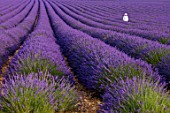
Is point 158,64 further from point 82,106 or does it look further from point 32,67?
point 32,67

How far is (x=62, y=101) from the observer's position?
120 inches

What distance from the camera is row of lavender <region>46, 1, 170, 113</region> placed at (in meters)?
2.50

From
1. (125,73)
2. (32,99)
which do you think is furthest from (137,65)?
(32,99)

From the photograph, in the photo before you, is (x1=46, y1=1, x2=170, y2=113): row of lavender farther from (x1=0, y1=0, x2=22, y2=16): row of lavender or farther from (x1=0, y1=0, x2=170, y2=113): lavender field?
(x1=0, y1=0, x2=22, y2=16): row of lavender

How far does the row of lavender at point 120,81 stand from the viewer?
98.5 inches

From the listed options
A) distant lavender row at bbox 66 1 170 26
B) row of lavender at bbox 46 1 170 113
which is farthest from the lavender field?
distant lavender row at bbox 66 1 170 26

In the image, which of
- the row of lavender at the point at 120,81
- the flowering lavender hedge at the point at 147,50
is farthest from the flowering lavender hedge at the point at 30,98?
the flowering lavender hedge at the point at 147,50

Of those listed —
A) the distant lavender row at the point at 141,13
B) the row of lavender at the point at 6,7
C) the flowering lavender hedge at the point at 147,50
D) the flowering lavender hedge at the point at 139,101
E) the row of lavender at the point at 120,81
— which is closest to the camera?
the flowering lavender hedge at the point at 139,101

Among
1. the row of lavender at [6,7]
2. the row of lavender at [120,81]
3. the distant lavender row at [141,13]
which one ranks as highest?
the row of lavender at [120,81]

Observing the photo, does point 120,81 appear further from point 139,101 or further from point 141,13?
point 141,13

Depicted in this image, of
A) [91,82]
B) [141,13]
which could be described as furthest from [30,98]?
[141,13]

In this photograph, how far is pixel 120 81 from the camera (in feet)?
10.5

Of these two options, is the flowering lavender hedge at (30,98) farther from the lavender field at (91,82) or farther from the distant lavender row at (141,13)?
the distant lavender row at (141,13)

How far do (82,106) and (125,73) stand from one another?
2.45 feet
